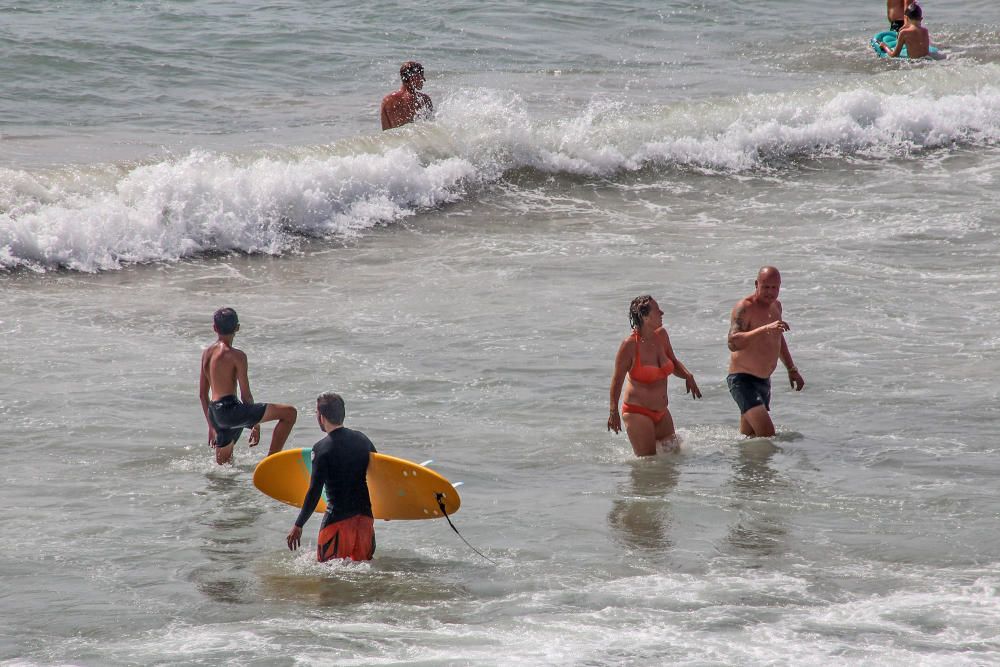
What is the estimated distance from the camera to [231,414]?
880 cm

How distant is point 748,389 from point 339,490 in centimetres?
358

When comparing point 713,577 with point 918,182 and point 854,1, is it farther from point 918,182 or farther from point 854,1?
point 854,1

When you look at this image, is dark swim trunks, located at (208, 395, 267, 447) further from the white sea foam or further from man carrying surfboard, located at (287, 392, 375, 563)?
the white sea foam

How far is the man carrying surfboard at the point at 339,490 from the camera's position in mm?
7078

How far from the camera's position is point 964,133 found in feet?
70.0

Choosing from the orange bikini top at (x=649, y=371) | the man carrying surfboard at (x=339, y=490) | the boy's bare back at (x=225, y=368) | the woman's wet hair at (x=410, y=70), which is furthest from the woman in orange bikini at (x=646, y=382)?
the woman's wet hair at (x=410, y=70)

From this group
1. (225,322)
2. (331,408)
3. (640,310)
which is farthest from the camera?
(640,310)

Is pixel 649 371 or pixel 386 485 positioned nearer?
pixel 386 485

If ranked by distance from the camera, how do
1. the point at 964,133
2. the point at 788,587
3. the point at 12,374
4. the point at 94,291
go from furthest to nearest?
1. the point at 964,133
2. the point at 94,291
3. the point at 12,374
4. the point at 788,587

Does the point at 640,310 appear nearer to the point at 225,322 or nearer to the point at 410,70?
the point at 225,322

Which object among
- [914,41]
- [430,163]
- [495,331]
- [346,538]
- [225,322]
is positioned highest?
[914,41]

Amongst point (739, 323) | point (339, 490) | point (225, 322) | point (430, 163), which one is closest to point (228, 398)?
point (225, 322)

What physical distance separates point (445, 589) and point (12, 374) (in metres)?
5.38

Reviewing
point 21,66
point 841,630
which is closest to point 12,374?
point 841,630
